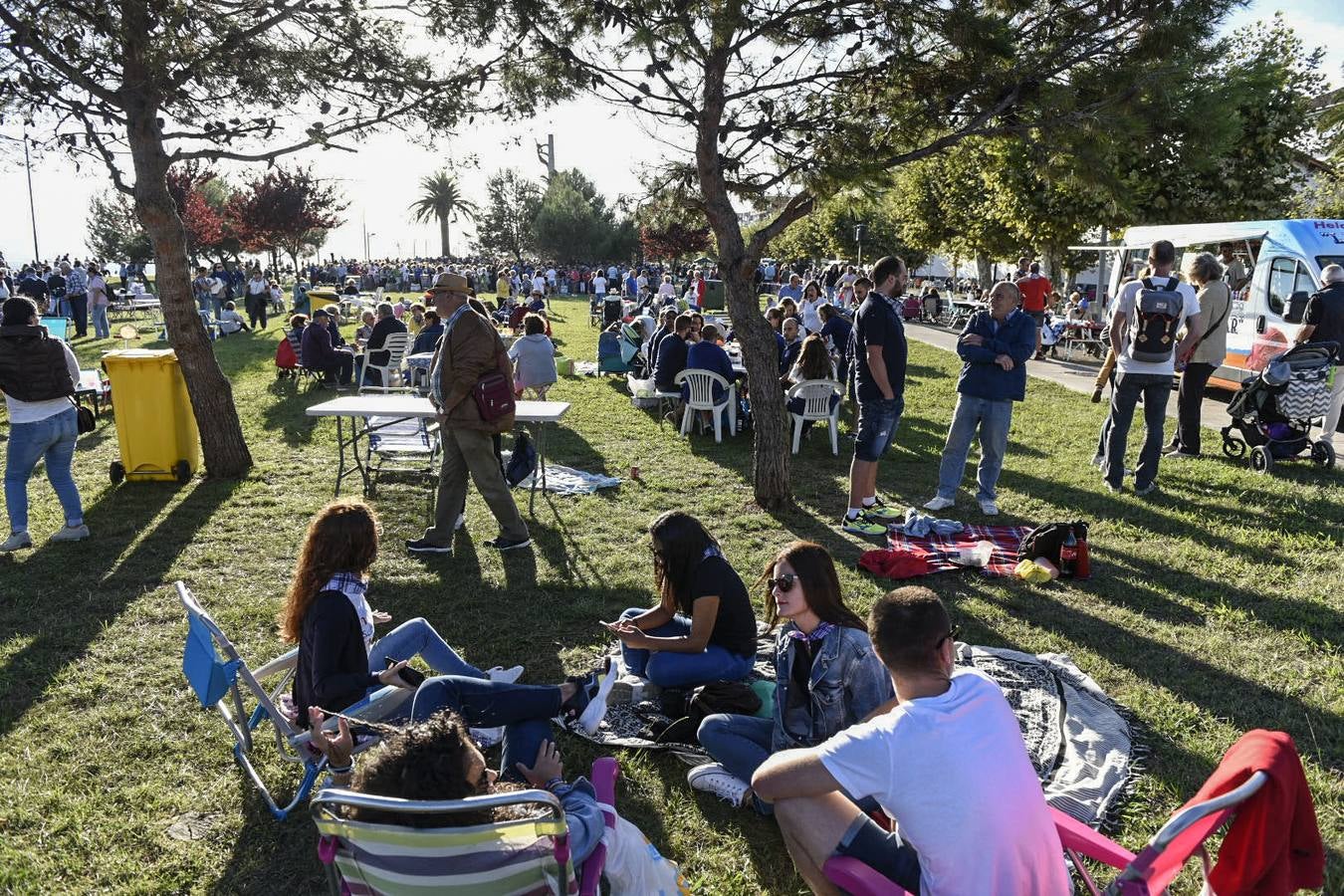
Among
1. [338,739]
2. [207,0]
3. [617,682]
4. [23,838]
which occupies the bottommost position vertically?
[23,838]

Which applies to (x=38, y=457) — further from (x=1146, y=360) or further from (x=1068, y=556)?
(x=1146, y=360)

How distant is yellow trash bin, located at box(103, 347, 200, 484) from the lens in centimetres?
802

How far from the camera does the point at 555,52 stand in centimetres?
637

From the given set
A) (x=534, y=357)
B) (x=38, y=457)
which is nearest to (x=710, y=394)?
(x=534, y=357)

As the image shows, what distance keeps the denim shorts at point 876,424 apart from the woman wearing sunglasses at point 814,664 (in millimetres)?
3569

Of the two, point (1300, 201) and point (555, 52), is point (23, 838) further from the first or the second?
point (1300, 201)

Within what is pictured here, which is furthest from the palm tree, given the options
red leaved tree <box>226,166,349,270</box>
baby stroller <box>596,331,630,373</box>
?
baby stroller <box>596,331,630,373</box>

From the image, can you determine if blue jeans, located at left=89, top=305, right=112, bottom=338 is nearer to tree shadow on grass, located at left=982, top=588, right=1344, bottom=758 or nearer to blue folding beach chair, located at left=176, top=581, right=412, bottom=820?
blue folding beach chair, located at left=176, top=581, right=412, bottom=820

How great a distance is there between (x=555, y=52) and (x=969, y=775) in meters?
5.85

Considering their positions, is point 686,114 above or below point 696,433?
above

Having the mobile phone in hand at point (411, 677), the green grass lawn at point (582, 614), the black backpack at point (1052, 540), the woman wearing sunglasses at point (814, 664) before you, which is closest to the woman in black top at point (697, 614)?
the green grass lawn at point (582, 614)

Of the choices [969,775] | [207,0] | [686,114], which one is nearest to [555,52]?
[686,114]

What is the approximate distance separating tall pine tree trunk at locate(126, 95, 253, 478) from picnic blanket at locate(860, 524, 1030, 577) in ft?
20.1

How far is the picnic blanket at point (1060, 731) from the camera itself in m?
3.41
